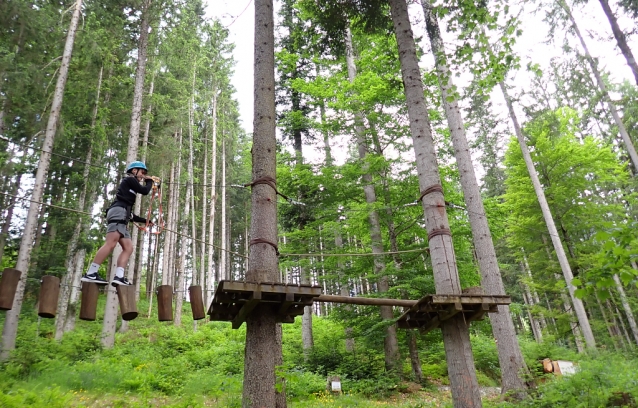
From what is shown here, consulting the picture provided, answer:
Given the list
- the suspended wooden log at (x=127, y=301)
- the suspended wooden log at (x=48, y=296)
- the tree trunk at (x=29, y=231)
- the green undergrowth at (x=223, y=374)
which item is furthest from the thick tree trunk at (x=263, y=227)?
the tree trunk at (x=29, y=231)

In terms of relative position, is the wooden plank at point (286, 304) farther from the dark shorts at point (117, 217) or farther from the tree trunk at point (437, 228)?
the dark shorts at point (117, 217)

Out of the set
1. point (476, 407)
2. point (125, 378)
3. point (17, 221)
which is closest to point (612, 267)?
point (476, 407)

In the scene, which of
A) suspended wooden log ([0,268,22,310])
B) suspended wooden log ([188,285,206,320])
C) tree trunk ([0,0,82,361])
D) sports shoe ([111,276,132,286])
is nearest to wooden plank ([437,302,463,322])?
suspended wooden log ([188,285,206,320])

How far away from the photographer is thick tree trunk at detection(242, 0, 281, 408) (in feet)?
14.1

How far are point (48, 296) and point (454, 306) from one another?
5075mm

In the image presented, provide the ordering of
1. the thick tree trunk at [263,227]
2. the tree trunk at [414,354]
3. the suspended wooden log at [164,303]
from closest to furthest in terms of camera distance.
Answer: the thick tree trunk at [263,227] < the suspended wooden log at [164,303] < the tree trunk at [414,354]

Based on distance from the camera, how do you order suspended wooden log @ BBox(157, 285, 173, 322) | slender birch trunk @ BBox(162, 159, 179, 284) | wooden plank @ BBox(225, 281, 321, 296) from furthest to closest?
slender birch trunk @ BBox(162, 159, 179, 284)
suspended wooden log @ BBox(157, 285, 173, 322)
wooden plank @ BBox(225, 281, 321, 296)

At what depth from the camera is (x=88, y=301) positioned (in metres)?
4.65

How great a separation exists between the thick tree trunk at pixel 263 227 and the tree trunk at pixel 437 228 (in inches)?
94.4

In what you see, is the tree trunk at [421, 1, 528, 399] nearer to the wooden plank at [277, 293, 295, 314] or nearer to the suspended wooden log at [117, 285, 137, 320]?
the wooden plank at [277, 293, 295, 314]

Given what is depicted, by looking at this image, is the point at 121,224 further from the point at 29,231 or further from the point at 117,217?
the point at 29,231

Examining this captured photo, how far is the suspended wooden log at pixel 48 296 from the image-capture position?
14.4 ft

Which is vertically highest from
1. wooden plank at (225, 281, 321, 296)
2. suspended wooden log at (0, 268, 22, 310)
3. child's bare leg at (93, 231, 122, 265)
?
child's bare leg at (93, 231, 122, 265)

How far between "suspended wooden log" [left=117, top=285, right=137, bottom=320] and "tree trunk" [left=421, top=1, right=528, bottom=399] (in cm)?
624
